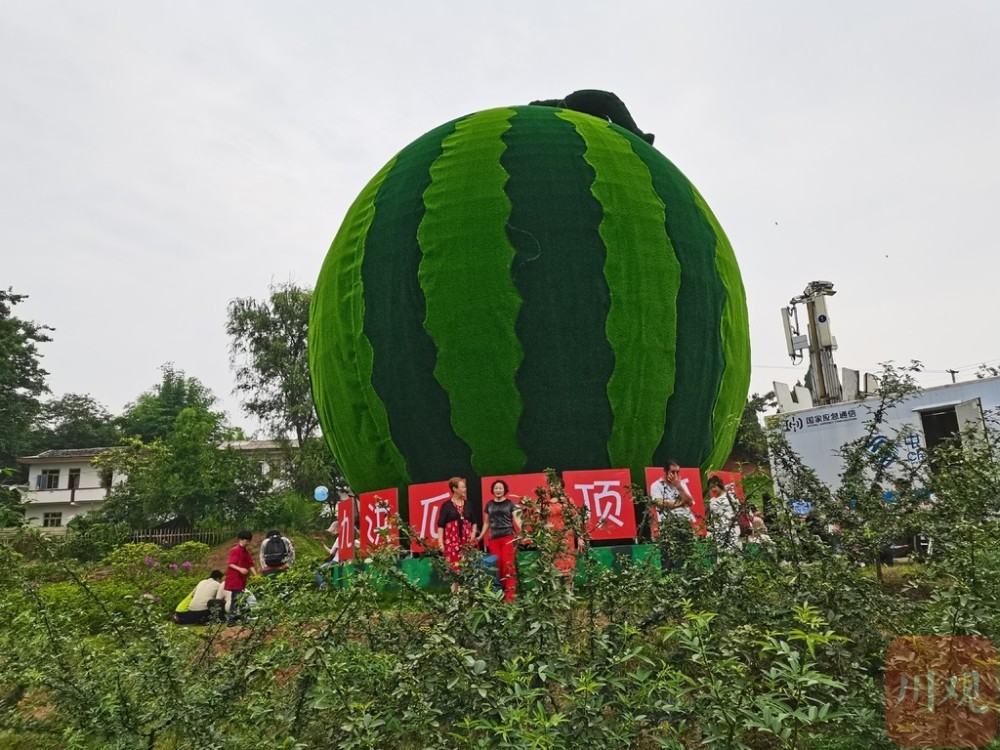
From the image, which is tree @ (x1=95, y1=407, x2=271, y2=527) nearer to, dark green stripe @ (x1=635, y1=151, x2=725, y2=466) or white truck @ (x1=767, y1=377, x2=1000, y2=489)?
white truck @ (x1=767, y1=377, x2=1000, y2=489)

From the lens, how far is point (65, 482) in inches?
1821

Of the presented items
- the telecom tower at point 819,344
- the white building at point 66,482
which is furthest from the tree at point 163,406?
the telecom tower at point 819,344

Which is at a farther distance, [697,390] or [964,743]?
[697,390]

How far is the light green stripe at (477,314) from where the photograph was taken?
28.5 ft

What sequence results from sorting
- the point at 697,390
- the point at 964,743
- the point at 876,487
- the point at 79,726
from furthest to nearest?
the point at 697,390
the point at 876,487
the point at 79,726
the point at 964,743

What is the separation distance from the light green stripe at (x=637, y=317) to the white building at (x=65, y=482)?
1708 inches

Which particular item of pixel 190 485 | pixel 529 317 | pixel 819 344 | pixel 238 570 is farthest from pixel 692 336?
pixel 190 485

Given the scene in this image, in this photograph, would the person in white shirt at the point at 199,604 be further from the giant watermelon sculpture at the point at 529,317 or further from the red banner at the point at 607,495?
the red banner at the point at 607,495

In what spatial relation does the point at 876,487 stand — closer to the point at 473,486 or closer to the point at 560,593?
the point at 560,593

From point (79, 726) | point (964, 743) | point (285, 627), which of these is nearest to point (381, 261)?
point (285, 627)

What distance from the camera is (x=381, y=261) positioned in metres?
9.53

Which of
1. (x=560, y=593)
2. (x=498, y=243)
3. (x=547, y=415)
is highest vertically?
(x=498, y=243)

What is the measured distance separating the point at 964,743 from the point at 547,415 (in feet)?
19.5

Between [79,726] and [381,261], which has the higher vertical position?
[381,261]
